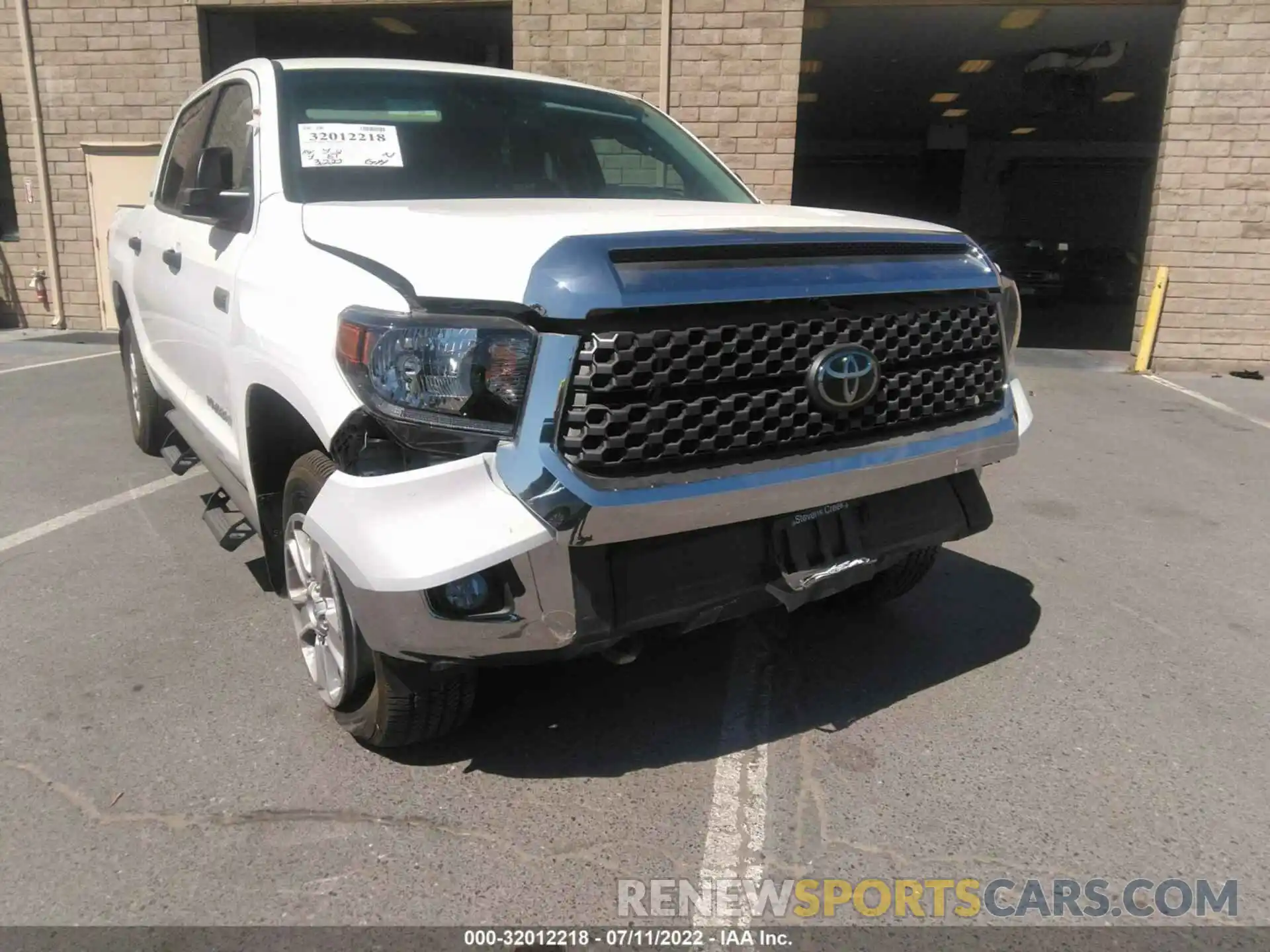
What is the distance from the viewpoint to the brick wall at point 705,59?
408 inches

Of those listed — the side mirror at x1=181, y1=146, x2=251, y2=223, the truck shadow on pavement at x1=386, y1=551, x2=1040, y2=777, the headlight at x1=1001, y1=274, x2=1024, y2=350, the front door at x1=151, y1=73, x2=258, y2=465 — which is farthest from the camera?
the front door at x1=151, y1=73, x2=258, y2=465

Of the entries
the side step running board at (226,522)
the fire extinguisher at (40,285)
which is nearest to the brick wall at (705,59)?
the fire extinguisher at (40,285)

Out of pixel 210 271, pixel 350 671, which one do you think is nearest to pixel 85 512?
pixel 210 271

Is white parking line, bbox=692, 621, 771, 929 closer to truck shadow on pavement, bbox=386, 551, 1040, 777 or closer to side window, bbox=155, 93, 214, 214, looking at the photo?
truck shadow on pavement, bbox=386, 551, 1040, 777

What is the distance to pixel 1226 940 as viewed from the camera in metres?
2.15

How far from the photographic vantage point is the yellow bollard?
10508 millimetres

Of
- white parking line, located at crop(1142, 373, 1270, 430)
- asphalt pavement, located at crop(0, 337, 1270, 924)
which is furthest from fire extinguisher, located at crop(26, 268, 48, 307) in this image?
white parking line, located at crop(1142, 373, 1270, 430)

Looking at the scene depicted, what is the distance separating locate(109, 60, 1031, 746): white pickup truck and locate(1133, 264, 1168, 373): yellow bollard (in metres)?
8.65

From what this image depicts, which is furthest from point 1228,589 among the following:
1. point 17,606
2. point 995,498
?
point 17,606

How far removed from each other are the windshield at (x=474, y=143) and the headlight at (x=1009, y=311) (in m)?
1.28

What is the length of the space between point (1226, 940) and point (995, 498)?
11.6 ft

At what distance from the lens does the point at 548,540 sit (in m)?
2.20

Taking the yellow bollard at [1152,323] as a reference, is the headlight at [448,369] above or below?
above

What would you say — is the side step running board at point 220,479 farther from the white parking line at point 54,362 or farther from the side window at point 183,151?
the white parking line at point 54,362
